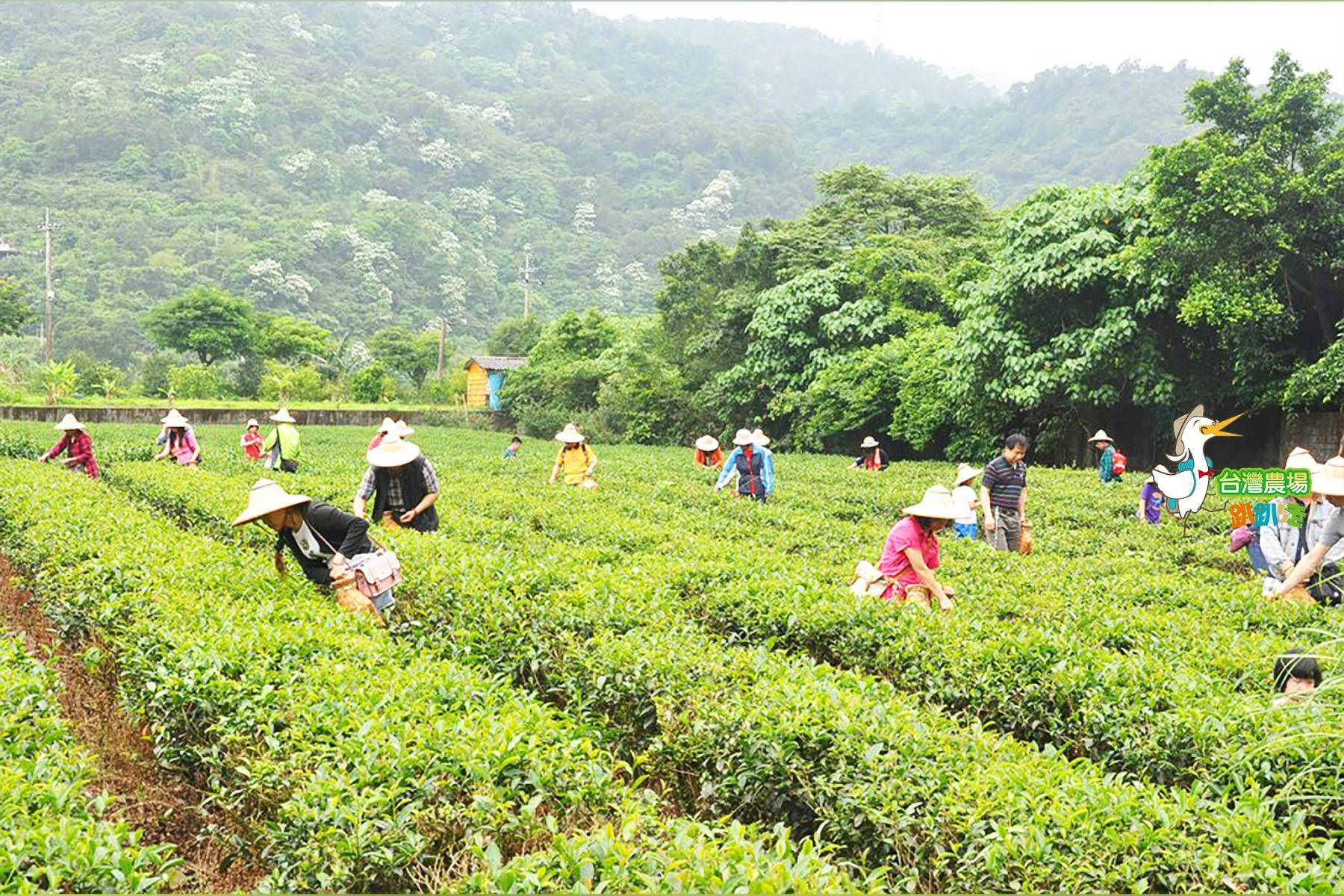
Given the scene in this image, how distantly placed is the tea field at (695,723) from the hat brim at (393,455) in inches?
26.9

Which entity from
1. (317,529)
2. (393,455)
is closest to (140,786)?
(317,529)

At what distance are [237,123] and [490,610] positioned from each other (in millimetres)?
112945

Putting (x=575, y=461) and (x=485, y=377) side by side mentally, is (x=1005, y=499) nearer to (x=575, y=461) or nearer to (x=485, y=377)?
(x=575, y=461)

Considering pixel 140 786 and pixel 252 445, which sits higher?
pixel 252 445

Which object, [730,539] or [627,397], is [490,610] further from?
[627,397]

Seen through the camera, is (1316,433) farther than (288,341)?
No

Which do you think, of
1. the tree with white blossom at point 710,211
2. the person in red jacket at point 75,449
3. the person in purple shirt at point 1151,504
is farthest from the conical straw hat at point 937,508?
the tree with white blossom at point 710,211

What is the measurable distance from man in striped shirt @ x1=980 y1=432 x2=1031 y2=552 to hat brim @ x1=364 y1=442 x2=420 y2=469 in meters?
5.60

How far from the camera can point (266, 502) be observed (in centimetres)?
720

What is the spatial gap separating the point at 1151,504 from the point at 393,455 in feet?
34.2

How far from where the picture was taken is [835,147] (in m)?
148

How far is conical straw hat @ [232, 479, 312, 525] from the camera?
7106 millimetres

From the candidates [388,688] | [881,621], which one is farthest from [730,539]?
[388,688]

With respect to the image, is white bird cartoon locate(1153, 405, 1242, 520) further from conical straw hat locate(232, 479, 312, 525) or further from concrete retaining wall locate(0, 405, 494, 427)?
concrete retaining wall locate(0, 405, 494, 427)
